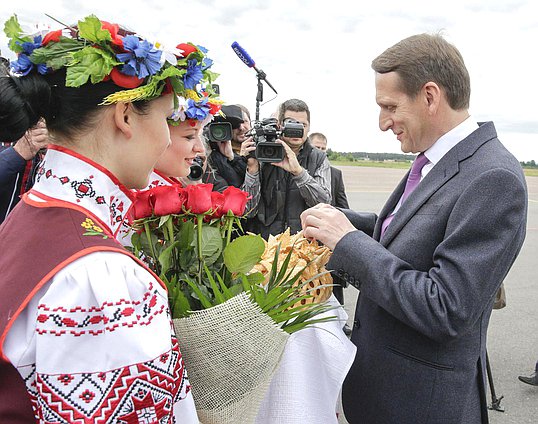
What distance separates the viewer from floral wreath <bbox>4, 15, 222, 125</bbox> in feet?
3.49

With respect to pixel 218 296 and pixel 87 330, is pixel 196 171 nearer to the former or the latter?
pixel 218 296

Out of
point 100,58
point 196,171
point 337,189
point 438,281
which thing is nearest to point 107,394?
point 100,58

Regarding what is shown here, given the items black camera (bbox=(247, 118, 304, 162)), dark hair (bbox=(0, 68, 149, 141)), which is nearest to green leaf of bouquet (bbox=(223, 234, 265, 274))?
dark hair (bbox=(0, 68, 149, 141))

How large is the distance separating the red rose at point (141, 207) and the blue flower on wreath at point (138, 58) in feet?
0.99

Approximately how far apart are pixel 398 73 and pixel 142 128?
0.96 metres

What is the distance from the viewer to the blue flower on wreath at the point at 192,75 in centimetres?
123

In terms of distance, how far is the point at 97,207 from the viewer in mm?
1089

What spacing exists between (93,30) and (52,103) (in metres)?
0.18

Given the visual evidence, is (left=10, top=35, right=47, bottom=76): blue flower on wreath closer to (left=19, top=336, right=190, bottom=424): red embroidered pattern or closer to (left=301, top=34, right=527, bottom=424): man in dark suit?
A: (left=19, top=336, right=190, bottom=424): red embroidered pattern

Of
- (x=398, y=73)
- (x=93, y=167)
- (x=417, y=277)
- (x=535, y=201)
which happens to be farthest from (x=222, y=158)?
(x=535, y=201)

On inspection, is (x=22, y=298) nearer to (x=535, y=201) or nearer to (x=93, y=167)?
(x=93, y=167)

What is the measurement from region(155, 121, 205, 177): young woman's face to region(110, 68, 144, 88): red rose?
687mm

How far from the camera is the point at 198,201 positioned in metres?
1.27

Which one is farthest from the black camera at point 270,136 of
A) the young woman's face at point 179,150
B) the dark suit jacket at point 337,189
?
the young woman's face at point 179,150
